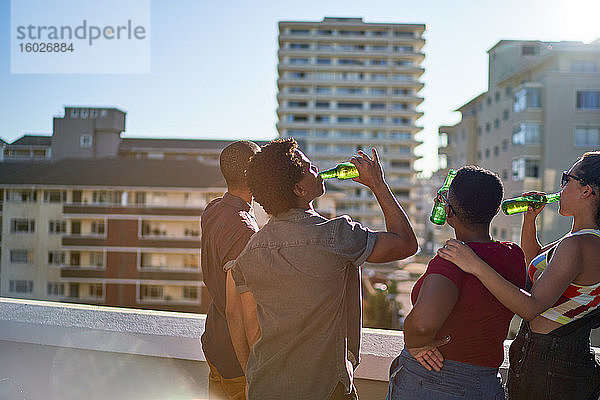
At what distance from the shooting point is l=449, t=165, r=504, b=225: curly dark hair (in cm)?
128

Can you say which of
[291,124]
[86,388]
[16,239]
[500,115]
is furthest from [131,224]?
[86,388]

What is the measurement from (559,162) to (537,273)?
2507cm

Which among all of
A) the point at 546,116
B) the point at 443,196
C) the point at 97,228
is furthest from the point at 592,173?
the point at 97,228

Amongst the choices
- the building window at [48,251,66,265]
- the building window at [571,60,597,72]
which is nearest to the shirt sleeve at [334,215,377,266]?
the building window at [571,60,597,72]

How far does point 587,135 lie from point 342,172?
2600 cm

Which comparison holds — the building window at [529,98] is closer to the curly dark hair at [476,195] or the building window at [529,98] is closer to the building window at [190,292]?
the building window at [190,292]

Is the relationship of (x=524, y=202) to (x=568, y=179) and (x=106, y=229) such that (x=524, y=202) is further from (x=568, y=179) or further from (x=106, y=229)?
(x=106, y=229)

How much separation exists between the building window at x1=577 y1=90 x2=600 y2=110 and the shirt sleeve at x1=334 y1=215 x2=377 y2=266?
2570 centimetres

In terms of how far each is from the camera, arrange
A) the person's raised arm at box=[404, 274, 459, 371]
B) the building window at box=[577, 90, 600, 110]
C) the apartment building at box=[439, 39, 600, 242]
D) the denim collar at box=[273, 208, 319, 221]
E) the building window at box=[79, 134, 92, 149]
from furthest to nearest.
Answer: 1. the building window at box=[79, 134, 92, 149]
2. the apartment building at box=[439, 39, 600, 242]
3. the building window at box=[577, 90, 600, 110]
4. the denim collar at box=[273, 208, 319, 221]
5. the person's raised arm at box=[404, 274, 459, 371]

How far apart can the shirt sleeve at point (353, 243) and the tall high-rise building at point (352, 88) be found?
51.3 meters

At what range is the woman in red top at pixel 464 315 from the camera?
1213 mm

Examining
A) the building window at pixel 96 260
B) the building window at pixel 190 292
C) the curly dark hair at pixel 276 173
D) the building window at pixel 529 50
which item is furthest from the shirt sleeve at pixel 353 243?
the building window at pixel 96 260

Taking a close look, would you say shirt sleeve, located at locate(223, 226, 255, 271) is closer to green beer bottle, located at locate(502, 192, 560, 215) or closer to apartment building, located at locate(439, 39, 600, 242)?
green beer bottle, located at locate(502, 192, 560, 215)

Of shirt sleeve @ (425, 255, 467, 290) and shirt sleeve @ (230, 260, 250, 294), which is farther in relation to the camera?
shirt sleeve @ (230, 260, 250, 294)
